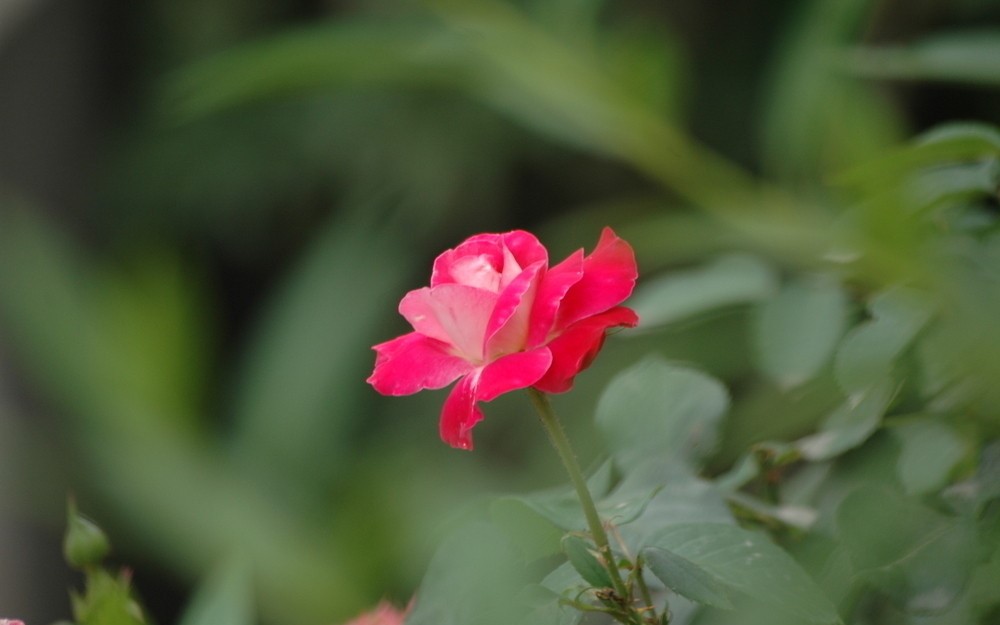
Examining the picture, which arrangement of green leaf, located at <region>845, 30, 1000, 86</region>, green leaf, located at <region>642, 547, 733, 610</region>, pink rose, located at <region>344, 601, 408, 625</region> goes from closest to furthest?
green leaf, located at <region>642, 547, 733, 610</region> < pink rose, located at <region>344, 601, 408, 625</region> < green leaf, located at <region>845, 30, 1000, 86</region>

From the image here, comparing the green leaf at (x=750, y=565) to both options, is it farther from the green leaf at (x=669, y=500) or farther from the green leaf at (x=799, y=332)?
the green leaf at (x=799, y=332)

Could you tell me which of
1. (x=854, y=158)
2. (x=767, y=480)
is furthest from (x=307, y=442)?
(x=767, y=480)

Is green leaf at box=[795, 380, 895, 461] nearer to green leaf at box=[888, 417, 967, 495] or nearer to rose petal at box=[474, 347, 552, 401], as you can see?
green leaf at box=[888, 417, 967, 495]

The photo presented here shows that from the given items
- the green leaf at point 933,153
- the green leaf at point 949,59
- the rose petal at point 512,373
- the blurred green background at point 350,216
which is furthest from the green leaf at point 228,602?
the green leaf at point 949,59

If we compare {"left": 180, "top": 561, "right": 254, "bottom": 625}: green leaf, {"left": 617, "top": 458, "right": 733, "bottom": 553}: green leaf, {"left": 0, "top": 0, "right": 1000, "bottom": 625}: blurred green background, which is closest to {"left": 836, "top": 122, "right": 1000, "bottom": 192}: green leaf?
{"left": 0, "top": 0, "right": 1000, "bottom": 625}: blurred green background

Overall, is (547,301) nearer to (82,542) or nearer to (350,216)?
(82,542)
